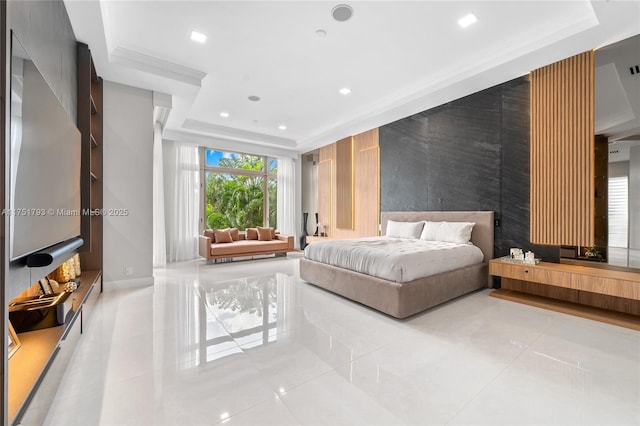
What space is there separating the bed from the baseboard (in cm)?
222

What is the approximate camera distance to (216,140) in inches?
269

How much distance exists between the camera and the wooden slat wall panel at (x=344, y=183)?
6.60 metres

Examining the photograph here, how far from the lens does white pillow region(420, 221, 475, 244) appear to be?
4.03m

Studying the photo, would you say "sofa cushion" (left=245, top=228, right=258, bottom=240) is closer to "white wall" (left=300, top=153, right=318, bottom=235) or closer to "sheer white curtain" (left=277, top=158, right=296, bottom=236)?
"sheer white curtain" (left=277, top=158, right=296, bottom=236)

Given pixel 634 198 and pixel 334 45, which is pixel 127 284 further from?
pixel 634 198

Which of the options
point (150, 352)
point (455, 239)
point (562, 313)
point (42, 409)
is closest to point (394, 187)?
point (455, 239)

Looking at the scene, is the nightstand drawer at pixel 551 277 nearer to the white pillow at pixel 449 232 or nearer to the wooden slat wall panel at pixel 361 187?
the white pillow at pixel 449 232

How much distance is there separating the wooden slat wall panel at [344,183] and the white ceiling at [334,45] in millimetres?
1697

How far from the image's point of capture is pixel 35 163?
57.0 inches

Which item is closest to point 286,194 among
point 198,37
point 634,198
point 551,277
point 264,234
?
point 264,234

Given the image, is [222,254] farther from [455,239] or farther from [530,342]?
[530,342]

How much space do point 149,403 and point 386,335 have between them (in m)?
1.76

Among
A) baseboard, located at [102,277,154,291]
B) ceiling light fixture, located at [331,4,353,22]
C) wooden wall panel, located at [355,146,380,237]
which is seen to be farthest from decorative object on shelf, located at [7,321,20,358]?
wooden wall panel, located at [355,146,380,237]

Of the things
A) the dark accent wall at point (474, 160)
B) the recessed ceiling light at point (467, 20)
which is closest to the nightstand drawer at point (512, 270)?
the dark accent wall at point (474, 160)
